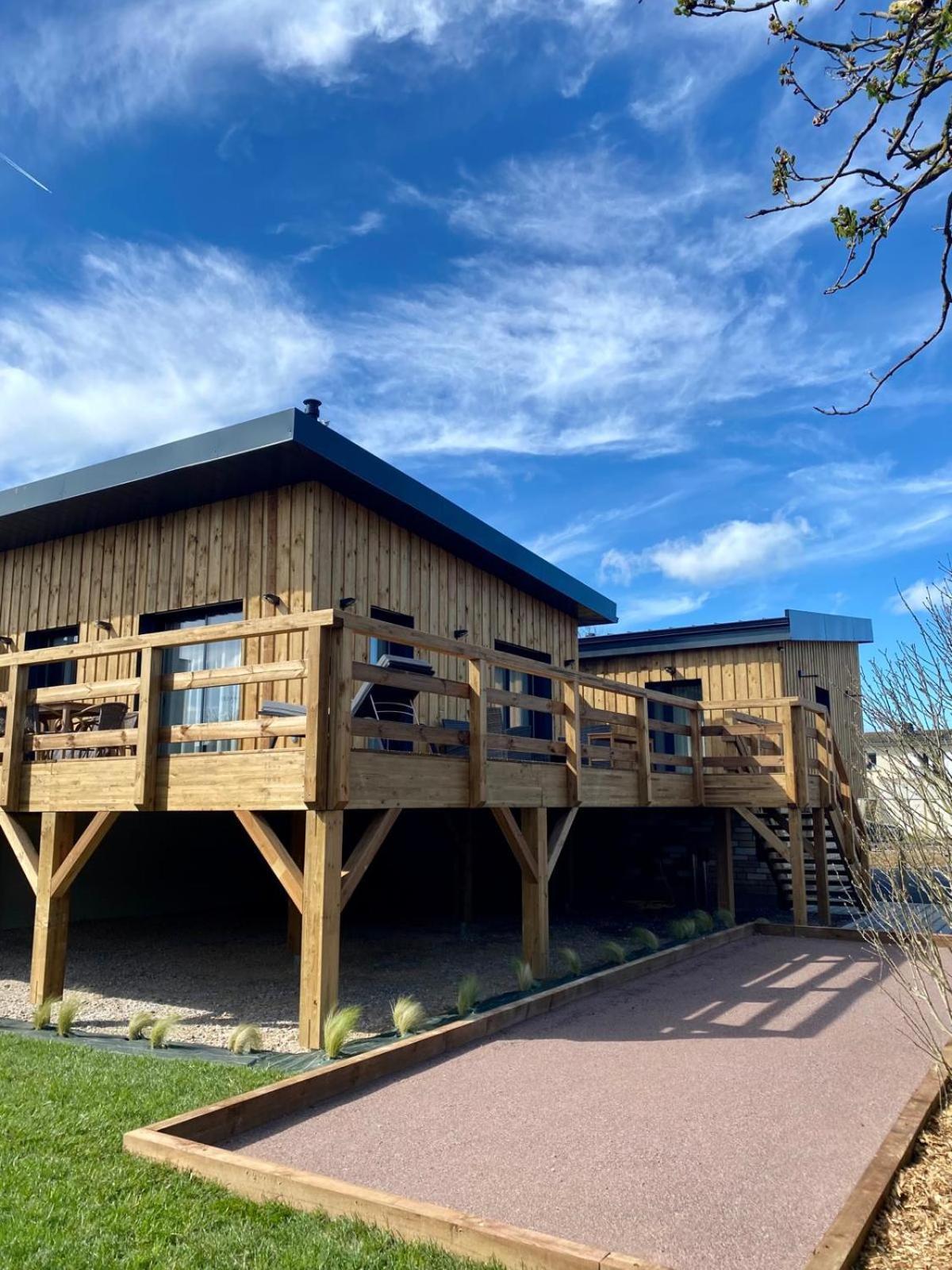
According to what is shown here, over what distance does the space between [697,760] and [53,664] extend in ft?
25.8

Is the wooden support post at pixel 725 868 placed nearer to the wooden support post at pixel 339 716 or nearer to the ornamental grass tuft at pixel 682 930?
the ornamental grass tuft at pixel 682 930

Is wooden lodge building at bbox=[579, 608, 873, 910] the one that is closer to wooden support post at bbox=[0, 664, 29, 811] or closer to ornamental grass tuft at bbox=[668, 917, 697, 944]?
ornamental grass tuft at bbox=[668, 917, 697, 944]

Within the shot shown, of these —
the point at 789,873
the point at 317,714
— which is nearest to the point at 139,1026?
the point at 317,714

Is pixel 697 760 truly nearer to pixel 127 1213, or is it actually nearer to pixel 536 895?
pixel 536 895

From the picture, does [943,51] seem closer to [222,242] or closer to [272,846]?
[272,846]

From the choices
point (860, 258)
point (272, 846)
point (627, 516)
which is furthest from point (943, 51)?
point (627, 516)

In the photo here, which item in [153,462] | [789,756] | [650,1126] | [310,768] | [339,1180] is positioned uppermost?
[153,462]

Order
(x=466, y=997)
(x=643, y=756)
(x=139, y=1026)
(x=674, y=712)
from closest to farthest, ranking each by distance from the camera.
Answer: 1. (x=139, y=1026)
2. (x=466, y=997)
3. (x=643, y=756)
4. (x=674, y=712)

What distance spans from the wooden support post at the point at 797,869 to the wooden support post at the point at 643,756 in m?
2.07

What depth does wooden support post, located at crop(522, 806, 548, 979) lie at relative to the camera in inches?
312

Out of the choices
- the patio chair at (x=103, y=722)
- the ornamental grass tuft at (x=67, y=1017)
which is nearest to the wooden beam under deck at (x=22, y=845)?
the patio chair at (x=103, y=722)

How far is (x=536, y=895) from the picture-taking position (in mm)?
8078

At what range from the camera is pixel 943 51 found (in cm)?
298

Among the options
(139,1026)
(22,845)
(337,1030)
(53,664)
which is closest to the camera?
(337,1030)
